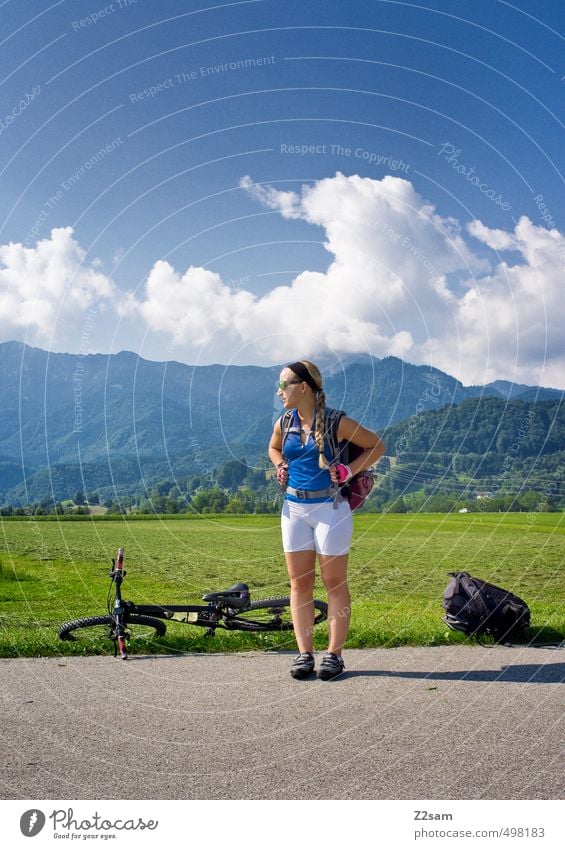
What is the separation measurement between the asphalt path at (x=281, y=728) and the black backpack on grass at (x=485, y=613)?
0.57 metres

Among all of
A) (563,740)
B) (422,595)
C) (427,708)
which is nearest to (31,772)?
(427,708)

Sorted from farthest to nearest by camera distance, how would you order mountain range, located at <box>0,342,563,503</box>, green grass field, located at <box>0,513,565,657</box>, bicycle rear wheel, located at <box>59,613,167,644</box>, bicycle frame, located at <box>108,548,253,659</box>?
mountain range, located at <box>0,342,563,503</box>, green grass field, located at <box>0,513,565,657</box>, bicycle rear wheel, located at <box>59,613,167,644</box>, bicycle frame, located at <box>108,548,253,659</box>

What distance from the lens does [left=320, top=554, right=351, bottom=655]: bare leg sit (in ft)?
23.0

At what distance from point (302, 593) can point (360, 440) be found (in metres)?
1.51

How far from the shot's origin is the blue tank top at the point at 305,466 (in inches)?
272

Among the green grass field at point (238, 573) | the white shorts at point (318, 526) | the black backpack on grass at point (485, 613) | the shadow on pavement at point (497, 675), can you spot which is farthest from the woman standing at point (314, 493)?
the black backpack on grass at point (485, 613)

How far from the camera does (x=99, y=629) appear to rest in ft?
29.9

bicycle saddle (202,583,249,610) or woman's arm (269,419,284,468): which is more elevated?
woman's arm (269,419,284,468)

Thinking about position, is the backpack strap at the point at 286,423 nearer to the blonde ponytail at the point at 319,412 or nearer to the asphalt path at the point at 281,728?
the blonde ponytail at the point at 319,412

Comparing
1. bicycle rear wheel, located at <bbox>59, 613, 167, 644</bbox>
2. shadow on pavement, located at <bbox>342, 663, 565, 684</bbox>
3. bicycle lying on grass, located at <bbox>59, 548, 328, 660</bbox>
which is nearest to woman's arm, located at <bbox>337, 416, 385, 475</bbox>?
shadow on pavement, located at <bbox>342, 663, 565, 684</bbox>

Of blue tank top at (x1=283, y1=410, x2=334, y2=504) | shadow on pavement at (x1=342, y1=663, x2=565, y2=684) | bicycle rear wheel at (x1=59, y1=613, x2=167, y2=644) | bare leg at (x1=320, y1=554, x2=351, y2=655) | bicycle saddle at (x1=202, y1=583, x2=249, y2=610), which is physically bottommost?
bicycle rear wheel at (x1=59, y1=613, x2=167, y2=644)

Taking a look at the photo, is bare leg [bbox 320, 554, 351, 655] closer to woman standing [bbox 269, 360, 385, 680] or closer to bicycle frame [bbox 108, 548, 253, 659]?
woman standing [bbox 269, 360, 385, 680]

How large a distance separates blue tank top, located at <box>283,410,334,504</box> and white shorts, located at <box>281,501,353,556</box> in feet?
0.26
